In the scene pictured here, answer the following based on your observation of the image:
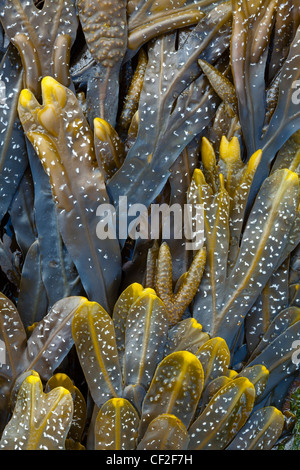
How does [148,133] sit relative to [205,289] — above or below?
above

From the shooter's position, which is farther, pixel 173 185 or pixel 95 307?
pixel 173 185

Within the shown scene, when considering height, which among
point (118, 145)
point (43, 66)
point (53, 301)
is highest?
point (43, 66)

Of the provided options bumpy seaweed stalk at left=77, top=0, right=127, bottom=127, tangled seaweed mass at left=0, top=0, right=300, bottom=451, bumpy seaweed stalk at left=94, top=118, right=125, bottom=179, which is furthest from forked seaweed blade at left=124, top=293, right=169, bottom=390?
bumpy seaweed stalk at left=77, top=0, right=127, bottom=127

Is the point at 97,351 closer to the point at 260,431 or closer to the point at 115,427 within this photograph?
the point at 115,427

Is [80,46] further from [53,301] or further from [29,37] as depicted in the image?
[53,301]

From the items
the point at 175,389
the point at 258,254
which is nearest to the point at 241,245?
the point at 258,254

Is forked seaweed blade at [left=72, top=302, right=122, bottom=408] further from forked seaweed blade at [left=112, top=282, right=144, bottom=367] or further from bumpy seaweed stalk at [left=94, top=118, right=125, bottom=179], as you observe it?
bumpy seaweed stalk at [left=94, top=118, right=125, bottom=179]

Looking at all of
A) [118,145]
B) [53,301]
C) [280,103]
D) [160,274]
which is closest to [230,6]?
[280,103]

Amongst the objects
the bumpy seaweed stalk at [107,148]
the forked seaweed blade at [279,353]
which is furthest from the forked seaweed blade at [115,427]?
the bumpy seaweed stalk at [107,148]
